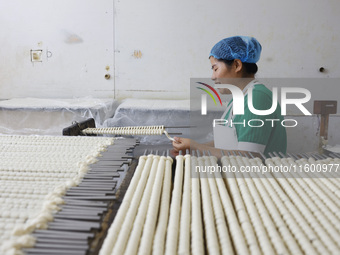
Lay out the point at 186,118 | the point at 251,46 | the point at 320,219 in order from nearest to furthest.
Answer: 1. the point at 320,219
2. the point at 251,46
3. the point at 186,118

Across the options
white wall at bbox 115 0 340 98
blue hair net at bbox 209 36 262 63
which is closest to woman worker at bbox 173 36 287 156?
blue hair net at bbox 209 36 262 63

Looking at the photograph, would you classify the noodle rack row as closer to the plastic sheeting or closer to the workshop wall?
the plastic sheeting

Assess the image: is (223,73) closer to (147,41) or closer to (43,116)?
(43,116)

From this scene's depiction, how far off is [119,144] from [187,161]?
321 millimetres

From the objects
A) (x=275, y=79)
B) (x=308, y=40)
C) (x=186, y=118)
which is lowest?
(x=186, y=118)

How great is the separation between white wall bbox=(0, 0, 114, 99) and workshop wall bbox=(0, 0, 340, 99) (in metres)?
0.01

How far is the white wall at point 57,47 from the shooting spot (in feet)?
10.7

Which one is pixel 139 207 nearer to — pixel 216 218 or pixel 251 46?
pixel 216 218

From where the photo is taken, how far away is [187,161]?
903mm

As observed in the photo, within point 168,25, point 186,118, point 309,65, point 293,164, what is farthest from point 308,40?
point 293,164

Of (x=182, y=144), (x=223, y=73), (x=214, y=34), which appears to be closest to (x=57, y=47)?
(x=214, y=34)

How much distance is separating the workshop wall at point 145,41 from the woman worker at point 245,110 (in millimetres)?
1705

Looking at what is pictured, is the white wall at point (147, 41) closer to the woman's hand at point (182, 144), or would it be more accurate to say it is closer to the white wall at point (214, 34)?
the white wall at point (214, 34)

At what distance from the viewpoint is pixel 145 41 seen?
329cm
